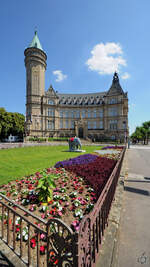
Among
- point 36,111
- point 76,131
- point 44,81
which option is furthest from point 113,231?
point 44,81

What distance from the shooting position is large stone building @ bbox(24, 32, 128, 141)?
174 feet

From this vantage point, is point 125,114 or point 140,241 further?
point 125,114

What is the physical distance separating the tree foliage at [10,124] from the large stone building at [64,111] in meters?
3.10

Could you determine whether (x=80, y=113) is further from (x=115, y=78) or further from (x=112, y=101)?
(x=115, y=78)

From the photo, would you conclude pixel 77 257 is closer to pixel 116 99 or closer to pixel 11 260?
pixel 11 260

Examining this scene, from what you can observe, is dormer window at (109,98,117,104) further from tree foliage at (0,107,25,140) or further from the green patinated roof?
tree foliage at (0,107,25,140)

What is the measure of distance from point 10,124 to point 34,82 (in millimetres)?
22504

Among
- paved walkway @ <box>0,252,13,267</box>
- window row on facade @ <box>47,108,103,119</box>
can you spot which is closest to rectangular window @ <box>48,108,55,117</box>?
window row on facade @ <box>47,108,103,119</box>

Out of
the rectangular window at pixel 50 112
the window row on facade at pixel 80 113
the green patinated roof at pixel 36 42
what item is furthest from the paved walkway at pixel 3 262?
the green patinated roof at pixel 36 42

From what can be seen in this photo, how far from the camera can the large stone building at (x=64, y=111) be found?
52938 mm

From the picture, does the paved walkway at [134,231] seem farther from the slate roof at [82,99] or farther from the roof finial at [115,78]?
the roof finial at [115,78]

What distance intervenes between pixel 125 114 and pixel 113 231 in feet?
187

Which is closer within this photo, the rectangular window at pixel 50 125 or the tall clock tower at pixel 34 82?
the tall clock tower at pixel 34 82

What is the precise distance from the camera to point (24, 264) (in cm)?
197
